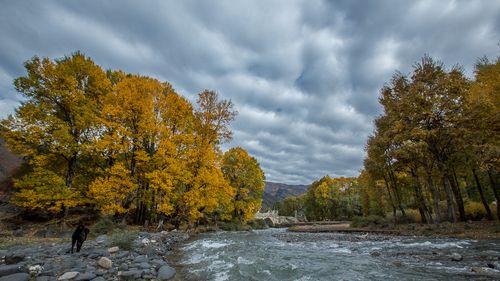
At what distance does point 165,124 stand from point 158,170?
15.3 ft

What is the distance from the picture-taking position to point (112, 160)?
2147 cm

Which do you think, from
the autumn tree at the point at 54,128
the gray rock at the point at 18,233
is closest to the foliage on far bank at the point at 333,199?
the autumn tree at the point at 54,128

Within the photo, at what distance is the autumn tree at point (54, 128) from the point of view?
16.8 metres

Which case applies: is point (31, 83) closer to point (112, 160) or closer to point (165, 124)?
point (112, 160)

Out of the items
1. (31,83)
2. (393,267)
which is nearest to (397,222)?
(393,267)

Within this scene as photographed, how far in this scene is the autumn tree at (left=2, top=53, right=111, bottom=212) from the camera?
55.2 feet

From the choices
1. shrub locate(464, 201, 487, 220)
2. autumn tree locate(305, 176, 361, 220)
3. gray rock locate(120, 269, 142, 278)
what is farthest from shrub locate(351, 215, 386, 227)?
autumn tree locate(305, 176, 361, 220)

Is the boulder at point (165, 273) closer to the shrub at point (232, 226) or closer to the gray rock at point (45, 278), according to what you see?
the gray rock at point (45, 278)

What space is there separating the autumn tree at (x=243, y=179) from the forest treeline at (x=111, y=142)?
13218 mm

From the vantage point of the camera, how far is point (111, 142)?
18328mm

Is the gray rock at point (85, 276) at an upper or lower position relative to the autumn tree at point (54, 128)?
lower

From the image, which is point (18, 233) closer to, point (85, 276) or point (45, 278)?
point (45, 278)

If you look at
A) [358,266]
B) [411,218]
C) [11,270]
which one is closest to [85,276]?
[11,270]

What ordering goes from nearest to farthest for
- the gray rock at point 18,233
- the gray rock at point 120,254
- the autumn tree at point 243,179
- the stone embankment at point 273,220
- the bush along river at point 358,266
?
the bush along river at point 358,266
the gray rock at point 120,254
the gray rock at point 18,233
the autumn tree at point 243,179
the stone embankment at point 273,220
